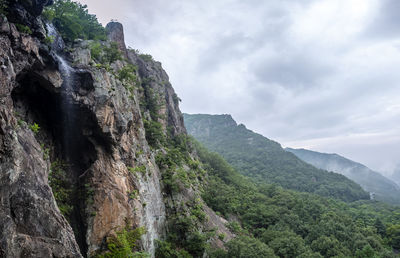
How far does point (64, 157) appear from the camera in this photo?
1659 cm

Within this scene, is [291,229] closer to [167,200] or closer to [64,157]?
[167,200]

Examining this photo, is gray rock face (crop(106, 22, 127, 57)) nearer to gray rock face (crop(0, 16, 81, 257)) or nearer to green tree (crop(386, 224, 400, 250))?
gray rock face (crop(0, 16, 81, 257))

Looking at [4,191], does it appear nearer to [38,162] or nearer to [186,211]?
[38,162]

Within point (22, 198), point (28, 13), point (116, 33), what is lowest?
point (22, 198)

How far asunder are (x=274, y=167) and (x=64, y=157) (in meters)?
94.9

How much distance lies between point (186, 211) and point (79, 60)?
19.5 meters

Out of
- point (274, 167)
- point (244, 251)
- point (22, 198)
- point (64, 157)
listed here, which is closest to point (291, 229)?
point (244, 251)

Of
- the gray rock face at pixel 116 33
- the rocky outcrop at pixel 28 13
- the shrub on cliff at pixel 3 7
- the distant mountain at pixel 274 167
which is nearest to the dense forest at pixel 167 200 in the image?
the shrub on cliff at pixel 3 7

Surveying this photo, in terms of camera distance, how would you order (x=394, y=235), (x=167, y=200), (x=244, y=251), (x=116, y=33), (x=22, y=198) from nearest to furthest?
1. (x=22, y=198)
2. (x=244, y=251)
3. (x=167, y=200)
4. (x=394, y=235)
5. (x=116, y=33)

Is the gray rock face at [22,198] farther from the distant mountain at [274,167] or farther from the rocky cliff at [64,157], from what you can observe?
the distant mountain at [274,167]

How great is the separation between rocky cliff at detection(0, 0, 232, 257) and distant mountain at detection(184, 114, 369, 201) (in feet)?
226

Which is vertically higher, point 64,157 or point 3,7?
point 3,7

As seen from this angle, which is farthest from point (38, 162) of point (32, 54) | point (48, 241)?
point (32, 54)

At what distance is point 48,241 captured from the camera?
9180mm
